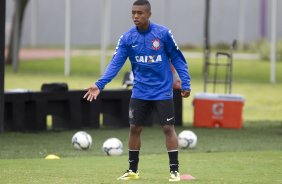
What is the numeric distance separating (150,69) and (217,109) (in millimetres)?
10126

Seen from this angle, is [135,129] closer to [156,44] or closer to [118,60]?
[118,60]

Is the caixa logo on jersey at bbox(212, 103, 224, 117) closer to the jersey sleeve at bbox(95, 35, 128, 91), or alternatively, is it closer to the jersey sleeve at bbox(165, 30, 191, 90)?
the jersey sleeve at bbox(165, 30, 191, 90)

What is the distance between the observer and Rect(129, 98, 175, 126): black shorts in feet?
39.0

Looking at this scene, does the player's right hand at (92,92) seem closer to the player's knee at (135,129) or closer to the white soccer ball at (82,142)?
the player's knee at (135,129)

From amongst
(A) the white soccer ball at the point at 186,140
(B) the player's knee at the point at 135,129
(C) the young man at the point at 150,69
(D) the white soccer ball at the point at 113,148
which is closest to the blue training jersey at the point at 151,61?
(C) the young man at the point at 150,69

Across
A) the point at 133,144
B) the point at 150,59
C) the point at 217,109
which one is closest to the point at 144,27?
the point at 150,59

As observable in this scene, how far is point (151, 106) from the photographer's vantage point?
12070mm

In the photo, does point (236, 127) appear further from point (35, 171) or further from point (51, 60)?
→ point (51, 60)

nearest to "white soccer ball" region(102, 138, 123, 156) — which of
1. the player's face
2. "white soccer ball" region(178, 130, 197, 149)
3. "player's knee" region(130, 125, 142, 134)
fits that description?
"white soccer ball" region(178, 130, 197, 149)

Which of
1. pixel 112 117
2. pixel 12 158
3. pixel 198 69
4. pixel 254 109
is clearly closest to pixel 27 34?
pixel 198 69

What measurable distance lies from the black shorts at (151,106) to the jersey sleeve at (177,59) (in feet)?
0.94

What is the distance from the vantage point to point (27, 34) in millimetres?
55406

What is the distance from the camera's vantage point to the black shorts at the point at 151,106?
11883 mm

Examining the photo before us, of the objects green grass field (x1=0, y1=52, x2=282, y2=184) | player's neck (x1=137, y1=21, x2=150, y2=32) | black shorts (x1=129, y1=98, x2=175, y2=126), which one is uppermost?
player's neck (x1=137, y1=21, x2=150, y2=32)
